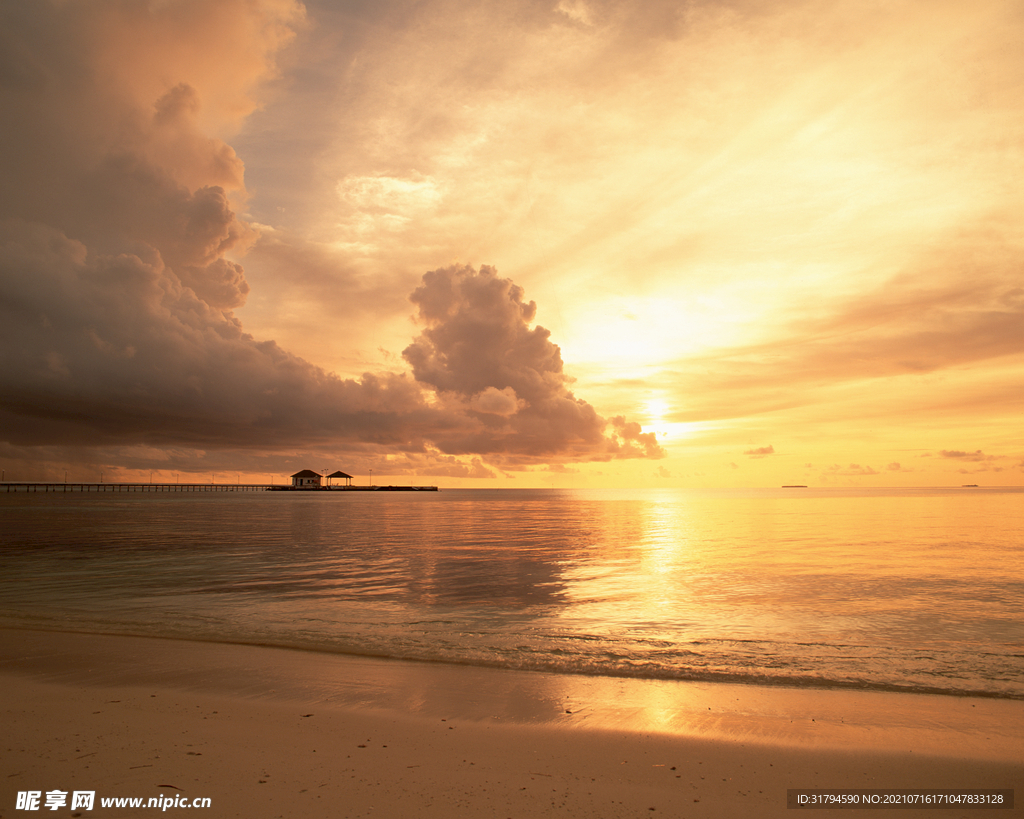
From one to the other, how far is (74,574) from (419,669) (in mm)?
22822

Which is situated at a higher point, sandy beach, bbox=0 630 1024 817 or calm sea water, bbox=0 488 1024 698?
sandy beach, bbox=0 630 1024 817

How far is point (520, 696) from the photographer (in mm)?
9555

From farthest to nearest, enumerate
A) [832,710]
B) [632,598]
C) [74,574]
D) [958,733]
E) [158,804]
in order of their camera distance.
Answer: [74,574] → [632,598] → [832,710] → [958,733] → [158,804]

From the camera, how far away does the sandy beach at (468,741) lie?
241 inches

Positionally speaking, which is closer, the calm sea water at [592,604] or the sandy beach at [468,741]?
the sandy beach at [468,741]

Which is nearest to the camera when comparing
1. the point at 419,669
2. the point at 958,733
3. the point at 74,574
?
the point at 958,733

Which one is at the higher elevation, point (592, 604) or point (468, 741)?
point (468, 741)

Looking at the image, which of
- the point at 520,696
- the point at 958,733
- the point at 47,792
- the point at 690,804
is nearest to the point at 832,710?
the point at 958,733

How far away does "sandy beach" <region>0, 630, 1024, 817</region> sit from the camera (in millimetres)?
6121

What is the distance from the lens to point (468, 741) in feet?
24.8

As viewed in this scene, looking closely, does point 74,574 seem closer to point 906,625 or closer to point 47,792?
point 47,792

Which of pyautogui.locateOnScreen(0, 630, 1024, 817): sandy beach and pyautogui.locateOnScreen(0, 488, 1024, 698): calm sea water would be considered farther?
pyautogui.locateOnScreen(0, 488, 1024, 698): calm sea water

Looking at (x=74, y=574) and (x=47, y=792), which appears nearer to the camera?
(x=47, y=792)

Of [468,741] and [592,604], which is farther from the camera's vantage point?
[592,604]
